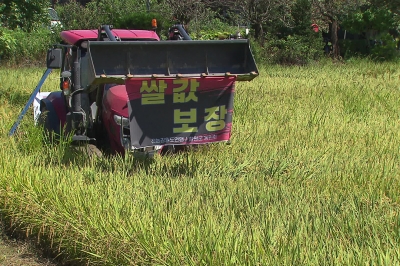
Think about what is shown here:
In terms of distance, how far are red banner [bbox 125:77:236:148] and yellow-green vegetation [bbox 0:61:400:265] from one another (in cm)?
35

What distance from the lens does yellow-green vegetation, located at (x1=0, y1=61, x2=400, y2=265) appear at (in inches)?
147

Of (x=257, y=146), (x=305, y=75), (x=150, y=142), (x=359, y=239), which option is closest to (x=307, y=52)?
(x=305, y=75)

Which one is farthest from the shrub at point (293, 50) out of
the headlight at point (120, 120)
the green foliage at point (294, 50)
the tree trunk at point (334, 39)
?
the headlight at point (120, 120)

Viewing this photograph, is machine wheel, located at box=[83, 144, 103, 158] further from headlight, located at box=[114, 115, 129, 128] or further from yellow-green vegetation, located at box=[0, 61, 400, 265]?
headlight, located at box=[114, 115, 129, 128]

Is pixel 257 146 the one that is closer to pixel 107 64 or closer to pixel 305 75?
pixel 107 64

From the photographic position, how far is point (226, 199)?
4.64 metres

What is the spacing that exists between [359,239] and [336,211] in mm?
605

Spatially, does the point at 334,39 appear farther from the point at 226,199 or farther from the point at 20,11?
the point at 226,199

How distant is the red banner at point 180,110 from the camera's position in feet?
17.9

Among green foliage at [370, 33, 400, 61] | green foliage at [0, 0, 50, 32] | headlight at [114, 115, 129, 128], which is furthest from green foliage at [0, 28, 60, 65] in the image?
headlight at [114, 115, 129, 128]

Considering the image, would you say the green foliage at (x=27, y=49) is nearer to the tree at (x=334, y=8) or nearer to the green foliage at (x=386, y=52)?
the tree at (x=334, y=8)

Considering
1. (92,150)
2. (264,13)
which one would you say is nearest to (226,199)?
(92,150)

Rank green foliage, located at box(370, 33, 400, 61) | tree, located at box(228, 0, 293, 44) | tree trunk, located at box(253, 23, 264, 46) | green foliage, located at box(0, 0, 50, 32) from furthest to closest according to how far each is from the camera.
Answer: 1. tree, located at box(228, 0, 293, 44)
2. tree trunk, located at box(253, 23, 264, 46)
3. green foliage, located at box(370, 33, 400, 61)
4. green foliage, located at box(0, 0, 50, 32)

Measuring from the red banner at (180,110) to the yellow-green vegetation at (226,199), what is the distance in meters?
0.35
